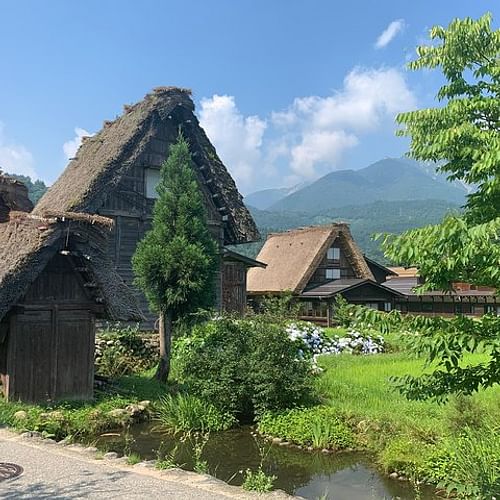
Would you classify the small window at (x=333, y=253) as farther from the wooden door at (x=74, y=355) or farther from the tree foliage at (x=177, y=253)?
the wooden door at (x=74, y=355)

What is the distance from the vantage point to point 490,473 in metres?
6.97

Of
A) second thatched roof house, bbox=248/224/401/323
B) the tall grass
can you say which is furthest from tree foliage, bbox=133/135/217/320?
second thatched roof house, bbox=248/224/401/323

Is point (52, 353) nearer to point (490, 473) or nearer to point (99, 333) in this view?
point (99, 333)

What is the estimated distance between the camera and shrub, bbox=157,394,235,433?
12.2 metres

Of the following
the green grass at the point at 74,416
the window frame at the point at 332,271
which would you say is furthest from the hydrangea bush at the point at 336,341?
the window frame at the point at 332,271

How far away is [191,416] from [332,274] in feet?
84.0

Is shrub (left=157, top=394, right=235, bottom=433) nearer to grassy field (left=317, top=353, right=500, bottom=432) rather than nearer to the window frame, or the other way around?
grassy field (left=317, top=353, right=500, bottom=432)

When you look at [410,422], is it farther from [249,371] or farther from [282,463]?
[249,371]

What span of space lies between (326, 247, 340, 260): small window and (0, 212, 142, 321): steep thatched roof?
81.2 feet

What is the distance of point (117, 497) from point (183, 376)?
7727mm

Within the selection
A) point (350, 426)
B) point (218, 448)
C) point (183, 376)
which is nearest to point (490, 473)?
point (350, 426)

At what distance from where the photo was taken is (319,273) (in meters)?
36.1

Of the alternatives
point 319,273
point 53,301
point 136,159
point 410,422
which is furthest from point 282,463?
point 319,273

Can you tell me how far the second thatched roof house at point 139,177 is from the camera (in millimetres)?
19547
